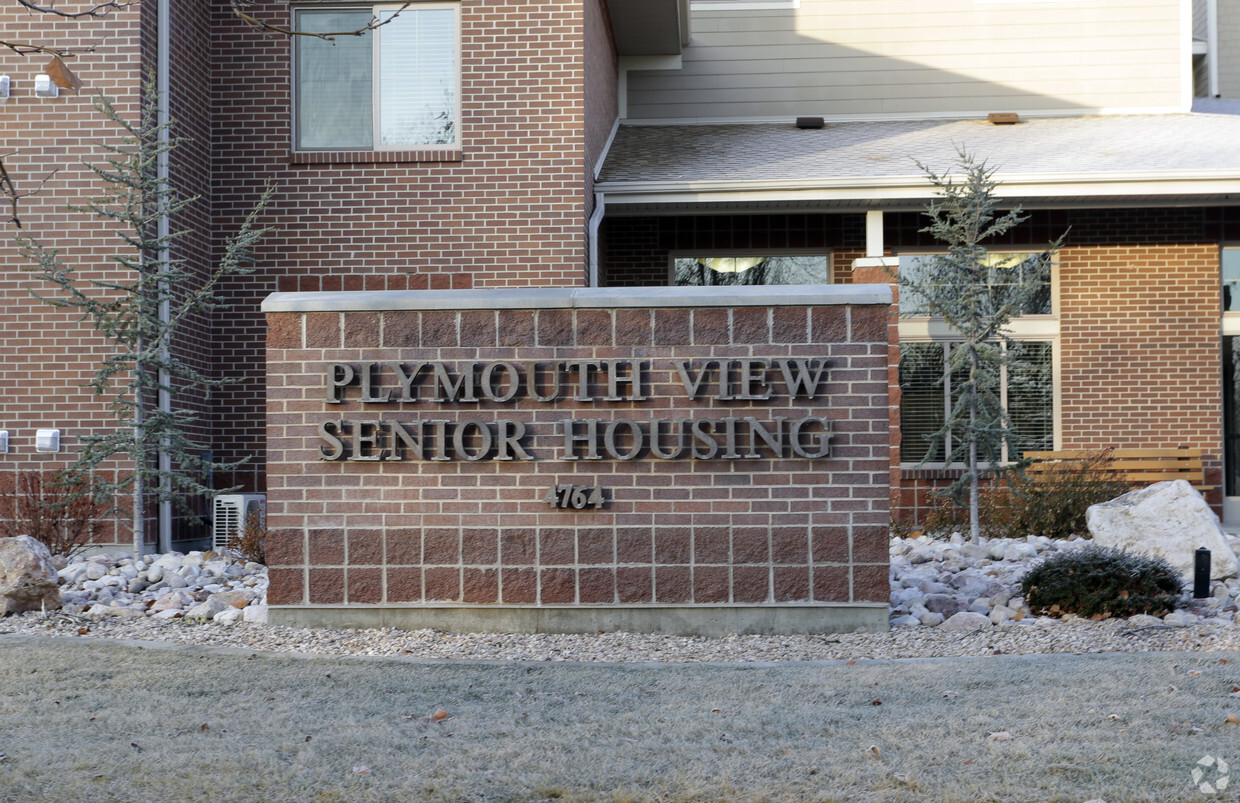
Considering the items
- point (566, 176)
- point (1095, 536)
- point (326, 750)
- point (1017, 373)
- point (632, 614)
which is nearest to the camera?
point (326, 750)

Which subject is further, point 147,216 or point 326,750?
point 147,216

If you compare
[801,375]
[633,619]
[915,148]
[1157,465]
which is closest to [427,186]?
[801,375]

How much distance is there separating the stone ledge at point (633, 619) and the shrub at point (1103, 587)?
3.95 ft

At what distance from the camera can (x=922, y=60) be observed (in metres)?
15.7

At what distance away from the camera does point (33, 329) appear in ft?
33.6

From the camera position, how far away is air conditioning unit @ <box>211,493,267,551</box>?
10.3 meters

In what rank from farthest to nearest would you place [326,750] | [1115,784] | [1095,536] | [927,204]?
1. [927,204]
2. [1095,536]
3. [326,750]
4. [1115,784]

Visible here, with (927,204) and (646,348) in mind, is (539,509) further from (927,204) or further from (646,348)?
(927,204)

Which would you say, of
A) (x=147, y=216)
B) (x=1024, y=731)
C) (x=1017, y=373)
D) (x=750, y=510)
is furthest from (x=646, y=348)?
(x=1017, y=373)

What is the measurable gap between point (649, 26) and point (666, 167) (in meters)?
2.62

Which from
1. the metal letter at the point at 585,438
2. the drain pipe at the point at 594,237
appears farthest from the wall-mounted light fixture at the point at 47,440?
the metal letter at the point at 585,438

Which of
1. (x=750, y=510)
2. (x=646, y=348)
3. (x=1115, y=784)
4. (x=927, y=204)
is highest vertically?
(x=927, y=204)

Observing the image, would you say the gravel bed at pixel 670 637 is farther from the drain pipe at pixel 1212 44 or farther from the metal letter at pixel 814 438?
the drain pipe at pixel 1212 44

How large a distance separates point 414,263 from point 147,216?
2.62 m
